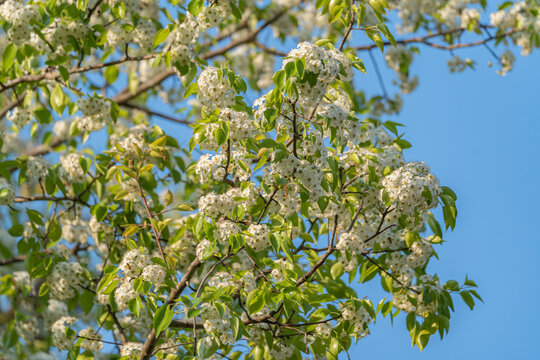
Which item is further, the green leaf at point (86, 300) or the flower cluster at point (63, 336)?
the green leaf at point (86, 300)

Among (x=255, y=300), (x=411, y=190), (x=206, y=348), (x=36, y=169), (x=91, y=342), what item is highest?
(x=36, y=169)

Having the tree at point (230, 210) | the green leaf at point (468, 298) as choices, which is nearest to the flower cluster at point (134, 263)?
the tree at point (230, 210)

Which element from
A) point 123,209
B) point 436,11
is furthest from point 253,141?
point 436,11

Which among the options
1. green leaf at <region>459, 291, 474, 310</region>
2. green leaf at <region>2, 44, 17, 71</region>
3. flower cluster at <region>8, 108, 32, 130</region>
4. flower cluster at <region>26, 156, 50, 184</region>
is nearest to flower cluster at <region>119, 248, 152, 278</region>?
flower cluster at <region>26, 156, 50, 184</region>

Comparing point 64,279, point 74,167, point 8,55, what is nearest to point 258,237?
point 64,279

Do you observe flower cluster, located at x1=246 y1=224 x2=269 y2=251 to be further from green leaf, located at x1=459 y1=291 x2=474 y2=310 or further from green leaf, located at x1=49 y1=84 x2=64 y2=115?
green leaf, located at x1=49 y1=84 x2=64 y2=115

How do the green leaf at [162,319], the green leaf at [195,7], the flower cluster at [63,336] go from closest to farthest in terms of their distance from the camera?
the green leaf at [162,319] < the green leaf at [195,7] < the flower cluster at [63,336]

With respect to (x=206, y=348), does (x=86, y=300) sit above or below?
above

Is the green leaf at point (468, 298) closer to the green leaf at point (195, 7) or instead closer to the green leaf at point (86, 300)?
the green leaf at point (195, 7)

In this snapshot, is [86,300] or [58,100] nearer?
[86,300]

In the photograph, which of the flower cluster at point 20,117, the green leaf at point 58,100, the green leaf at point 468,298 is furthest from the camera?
the flower cluster at point 20,117

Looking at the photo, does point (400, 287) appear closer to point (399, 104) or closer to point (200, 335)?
point (200, 335)

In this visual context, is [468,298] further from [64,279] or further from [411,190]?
[64,279]

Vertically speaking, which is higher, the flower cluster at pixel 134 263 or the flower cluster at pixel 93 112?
the flower cluster at pixel 93 112
